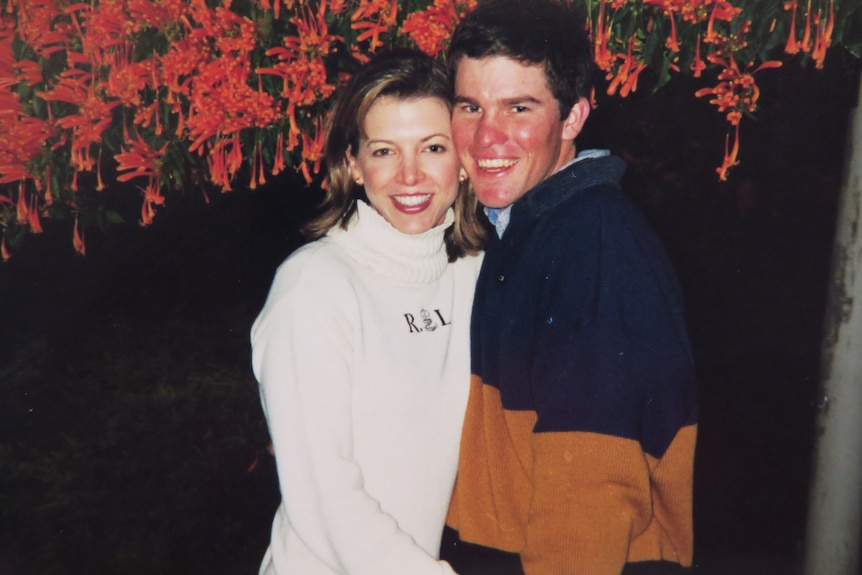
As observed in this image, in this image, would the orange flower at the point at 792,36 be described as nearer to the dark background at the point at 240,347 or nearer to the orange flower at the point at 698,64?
the dark background at the point at 240,347

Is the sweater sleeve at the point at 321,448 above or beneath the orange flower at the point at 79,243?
beneath

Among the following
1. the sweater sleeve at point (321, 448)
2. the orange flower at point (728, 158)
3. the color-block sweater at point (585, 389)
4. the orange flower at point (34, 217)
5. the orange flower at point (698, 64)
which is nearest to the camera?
the color-block sweater at point (585, 389)

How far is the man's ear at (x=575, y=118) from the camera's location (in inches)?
70.2

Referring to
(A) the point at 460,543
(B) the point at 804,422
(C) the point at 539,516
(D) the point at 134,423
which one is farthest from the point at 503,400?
(D) the point at 134,423

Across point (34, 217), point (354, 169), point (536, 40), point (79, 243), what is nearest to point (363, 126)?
point (354, 169)

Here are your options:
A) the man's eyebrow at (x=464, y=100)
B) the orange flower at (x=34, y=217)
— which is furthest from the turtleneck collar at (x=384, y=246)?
the orange flower at (x=34, y=217)

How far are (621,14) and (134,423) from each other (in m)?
2.04

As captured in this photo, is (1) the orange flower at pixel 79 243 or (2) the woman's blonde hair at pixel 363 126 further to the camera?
(1) the orange flower at pixel 79 243

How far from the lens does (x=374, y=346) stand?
5.70ft

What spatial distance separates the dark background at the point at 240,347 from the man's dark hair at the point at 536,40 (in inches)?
16.9

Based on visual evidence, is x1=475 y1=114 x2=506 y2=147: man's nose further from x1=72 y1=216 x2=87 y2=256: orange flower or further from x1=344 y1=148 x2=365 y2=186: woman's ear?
x1=72 y1=216 x2=87 y2=256: orange flower

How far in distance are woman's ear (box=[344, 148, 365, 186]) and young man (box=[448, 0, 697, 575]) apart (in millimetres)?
293

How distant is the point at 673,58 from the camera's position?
2.02 meters

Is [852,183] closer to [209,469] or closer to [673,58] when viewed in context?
[673,58]
